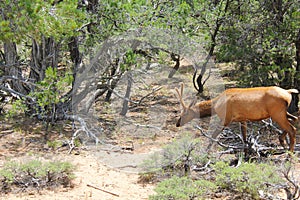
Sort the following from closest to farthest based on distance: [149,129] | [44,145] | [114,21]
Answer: [44,145] < [114,21] < [149,129]

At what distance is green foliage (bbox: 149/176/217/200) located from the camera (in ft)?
15.4

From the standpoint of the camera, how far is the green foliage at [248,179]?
4.73 metres

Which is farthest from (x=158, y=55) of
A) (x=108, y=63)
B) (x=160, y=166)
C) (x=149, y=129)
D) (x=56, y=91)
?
(x=160, y=166)

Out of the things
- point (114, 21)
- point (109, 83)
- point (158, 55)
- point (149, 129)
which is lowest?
point (149, 129)

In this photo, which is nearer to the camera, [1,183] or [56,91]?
[1,183]

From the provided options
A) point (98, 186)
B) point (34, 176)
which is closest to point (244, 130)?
point (98, 186)

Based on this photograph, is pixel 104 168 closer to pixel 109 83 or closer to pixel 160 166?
pixel 160 166

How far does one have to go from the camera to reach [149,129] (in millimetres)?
8992

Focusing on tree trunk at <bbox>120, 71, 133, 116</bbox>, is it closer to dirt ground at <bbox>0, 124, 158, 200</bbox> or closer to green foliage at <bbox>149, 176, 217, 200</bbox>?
dirt ground at <bbox>0, 124, 158, 200</bbox>

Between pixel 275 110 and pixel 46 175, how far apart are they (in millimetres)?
3516

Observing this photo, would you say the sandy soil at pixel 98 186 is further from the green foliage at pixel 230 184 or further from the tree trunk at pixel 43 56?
the tree trunk at pixel 43 56

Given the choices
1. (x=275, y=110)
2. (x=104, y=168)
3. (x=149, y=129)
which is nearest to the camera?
(x=275, y=110)

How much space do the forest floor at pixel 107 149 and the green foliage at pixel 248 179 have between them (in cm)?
69

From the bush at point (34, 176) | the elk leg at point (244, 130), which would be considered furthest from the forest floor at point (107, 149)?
the elk leg at point (244, 130)
